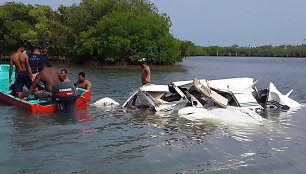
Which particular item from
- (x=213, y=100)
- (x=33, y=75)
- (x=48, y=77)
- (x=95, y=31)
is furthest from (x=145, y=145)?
(x=95, y=31)

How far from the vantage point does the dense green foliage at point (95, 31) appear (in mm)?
45625

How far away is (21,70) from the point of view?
12.6m

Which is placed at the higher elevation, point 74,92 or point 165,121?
point 74,92

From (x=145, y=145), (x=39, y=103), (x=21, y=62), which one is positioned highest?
(x=21, y=62)

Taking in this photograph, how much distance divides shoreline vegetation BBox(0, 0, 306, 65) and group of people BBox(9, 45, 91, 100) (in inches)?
1217

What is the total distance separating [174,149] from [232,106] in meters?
4.18

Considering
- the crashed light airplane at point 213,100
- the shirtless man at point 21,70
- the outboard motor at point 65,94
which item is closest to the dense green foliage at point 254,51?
the crashed light airplane at point 213,100

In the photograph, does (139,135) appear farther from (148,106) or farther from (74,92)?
(148,106)

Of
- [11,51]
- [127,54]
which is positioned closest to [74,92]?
[127,54]

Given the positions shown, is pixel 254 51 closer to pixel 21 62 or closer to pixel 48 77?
pixel 21 62

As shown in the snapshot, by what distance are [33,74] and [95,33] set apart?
3497cm

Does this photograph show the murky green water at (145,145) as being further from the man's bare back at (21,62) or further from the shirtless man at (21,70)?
the man's bare back at (21,62)

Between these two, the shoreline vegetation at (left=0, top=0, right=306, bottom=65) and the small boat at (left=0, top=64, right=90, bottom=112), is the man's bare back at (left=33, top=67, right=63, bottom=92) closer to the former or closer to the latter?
the small boat at (left=0, top=64, right=90, bottom=112)

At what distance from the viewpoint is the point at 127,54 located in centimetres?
4684
